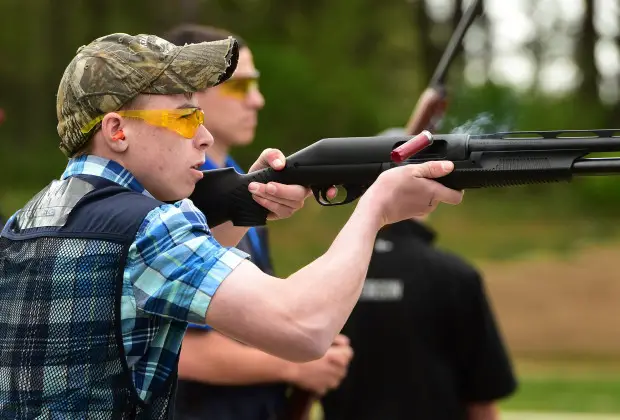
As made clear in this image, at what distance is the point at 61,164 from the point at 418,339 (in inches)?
718

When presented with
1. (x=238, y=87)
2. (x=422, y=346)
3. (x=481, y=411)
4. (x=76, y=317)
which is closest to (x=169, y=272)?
(x=76, y=317)

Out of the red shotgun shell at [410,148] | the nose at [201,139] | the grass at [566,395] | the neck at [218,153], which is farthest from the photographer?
the grass at [566,395]

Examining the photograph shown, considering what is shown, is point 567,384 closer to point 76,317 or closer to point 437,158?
point 437,158

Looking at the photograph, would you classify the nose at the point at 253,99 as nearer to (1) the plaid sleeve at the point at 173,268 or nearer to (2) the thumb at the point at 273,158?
(2) the thumb at the point at 273,158

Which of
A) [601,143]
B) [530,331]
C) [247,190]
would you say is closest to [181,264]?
[247,190]

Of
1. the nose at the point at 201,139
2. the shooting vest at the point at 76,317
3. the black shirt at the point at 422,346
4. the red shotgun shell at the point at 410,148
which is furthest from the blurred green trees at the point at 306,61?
the shooting vest at the point at 76,317

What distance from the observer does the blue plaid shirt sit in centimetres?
228

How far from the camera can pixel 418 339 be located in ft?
15.3

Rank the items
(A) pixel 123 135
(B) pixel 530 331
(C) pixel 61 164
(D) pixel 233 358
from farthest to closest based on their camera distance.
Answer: (C) pixel 61 164 < (B) pixel 530 331 < (D) pixel 233 358 < (A) pixel 123 135

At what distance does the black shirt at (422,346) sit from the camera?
4.64m

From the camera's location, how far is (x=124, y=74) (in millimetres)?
2445

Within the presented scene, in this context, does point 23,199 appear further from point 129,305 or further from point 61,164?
point 129,305

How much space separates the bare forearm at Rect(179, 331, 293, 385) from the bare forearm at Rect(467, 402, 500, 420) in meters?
1.23

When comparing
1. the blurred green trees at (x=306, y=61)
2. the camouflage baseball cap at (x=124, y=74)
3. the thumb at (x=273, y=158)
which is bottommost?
the blurred green trees at (x=306, y=61)
